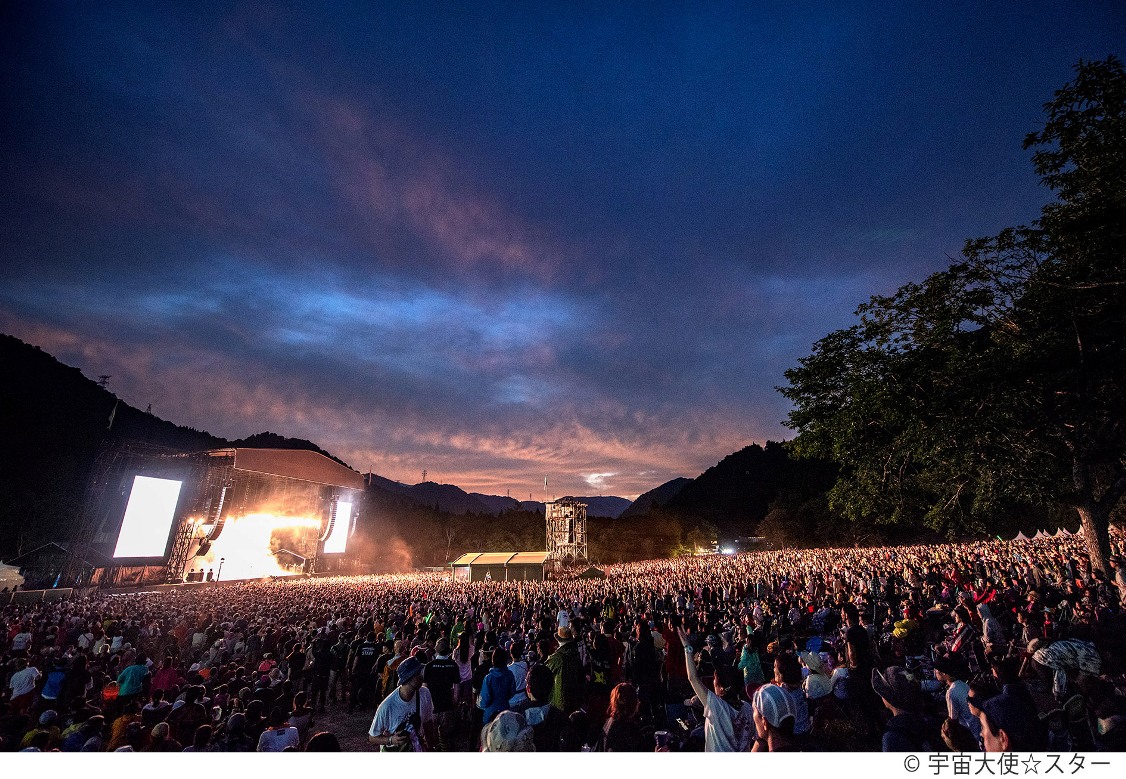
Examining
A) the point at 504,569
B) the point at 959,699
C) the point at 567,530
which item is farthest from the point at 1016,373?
the point at 567,530

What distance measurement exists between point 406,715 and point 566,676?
5.69 ft

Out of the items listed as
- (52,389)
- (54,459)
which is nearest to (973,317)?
(52,389)

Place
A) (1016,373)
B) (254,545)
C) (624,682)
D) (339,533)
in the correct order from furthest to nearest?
Result: (339,533) → (254,545) → (1016,373) → (624,682)

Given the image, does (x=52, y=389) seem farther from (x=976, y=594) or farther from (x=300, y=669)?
(x=976, y=594)

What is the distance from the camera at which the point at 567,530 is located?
4834 cm

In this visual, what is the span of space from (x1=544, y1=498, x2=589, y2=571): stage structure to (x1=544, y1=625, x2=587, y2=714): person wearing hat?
43.9 meters

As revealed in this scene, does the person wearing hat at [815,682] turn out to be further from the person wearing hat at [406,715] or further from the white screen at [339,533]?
the white screen at [339,533]

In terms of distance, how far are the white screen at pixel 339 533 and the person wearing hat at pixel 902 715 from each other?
44.3 metres

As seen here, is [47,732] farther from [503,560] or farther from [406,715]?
[503,560]

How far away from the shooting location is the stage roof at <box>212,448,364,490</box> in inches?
1347

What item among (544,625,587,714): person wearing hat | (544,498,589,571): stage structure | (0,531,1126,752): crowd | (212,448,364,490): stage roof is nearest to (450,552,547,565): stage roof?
(544,498,589,571): stage structure

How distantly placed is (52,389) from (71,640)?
126 ft

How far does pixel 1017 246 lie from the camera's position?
1095 cm

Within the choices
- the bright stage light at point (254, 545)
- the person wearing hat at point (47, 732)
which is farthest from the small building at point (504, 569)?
the person wearing hat at point (47, 732)
